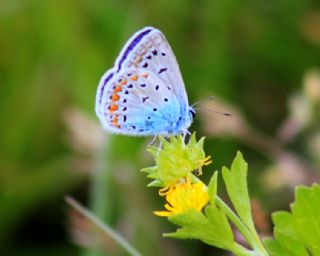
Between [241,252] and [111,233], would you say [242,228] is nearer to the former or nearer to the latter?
[241,252]

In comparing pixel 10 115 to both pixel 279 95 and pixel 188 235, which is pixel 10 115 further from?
pixel 188 235

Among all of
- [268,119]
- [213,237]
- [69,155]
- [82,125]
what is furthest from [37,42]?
[213,237]

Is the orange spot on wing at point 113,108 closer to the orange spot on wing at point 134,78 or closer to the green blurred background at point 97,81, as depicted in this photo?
the orange spot on wing at point 134,78

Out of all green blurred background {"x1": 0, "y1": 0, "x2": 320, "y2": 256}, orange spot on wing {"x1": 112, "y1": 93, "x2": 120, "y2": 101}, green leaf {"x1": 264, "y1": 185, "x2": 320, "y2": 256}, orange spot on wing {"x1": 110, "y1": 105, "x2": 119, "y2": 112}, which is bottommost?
green leaf {"x1": 264, "y1": 185, "x2": 320, "y2": 256}

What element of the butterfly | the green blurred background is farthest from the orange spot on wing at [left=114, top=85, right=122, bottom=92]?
the green blurred background

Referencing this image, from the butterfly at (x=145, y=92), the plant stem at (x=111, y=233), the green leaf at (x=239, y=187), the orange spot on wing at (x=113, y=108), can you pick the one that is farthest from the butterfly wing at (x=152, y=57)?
the green leaf at (x=239, y=187)

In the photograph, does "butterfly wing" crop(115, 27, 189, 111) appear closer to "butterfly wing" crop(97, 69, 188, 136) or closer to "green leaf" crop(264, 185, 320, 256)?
"butterfly wing" crop(97, 69, 188, 136)
